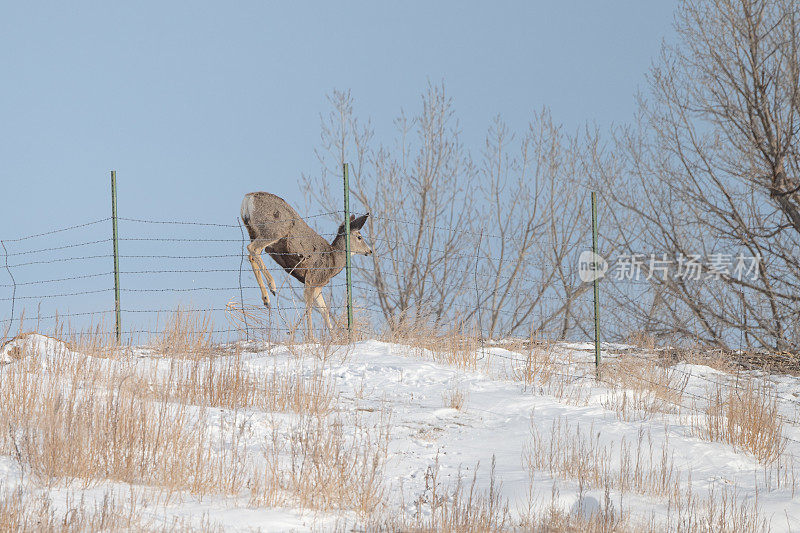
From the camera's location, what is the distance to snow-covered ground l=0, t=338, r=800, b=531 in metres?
4.04

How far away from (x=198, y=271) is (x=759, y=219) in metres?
9.12

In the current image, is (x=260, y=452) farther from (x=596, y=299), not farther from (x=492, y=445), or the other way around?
(x=596, y=299)

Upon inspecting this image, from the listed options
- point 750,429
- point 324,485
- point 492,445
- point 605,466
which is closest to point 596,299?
point 750,429

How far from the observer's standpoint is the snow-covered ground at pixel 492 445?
404cm

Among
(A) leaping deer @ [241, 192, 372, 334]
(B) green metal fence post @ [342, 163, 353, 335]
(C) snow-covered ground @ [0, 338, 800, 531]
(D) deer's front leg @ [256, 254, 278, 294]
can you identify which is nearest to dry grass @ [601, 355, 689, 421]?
(C) snow-covered ground @ [0, 338, 800, 531]

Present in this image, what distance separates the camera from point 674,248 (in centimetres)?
1320

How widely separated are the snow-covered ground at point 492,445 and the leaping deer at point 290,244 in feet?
6.11

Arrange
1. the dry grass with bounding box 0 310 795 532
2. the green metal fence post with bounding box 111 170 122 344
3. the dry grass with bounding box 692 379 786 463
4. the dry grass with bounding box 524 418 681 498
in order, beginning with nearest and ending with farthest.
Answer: the dry grass with bounding box 0 310 795 532, the dry grass with bounding box 524 418 681 498, the dry grass with bounding box 692 379 786 463, the green metal fence post with bounding box 111 170 122 344

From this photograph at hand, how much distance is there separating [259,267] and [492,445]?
5740 mm

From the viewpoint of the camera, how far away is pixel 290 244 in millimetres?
11102

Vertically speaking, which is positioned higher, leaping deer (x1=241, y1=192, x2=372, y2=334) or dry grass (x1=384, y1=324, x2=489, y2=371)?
leaping deer (x1=241, y1=192, x2=372, y2=334)

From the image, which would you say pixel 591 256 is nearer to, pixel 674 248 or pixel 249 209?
pixel 674 248

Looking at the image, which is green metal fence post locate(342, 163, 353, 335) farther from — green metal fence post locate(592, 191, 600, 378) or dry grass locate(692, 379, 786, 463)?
dry grass locate(692, 379, 786, 463)

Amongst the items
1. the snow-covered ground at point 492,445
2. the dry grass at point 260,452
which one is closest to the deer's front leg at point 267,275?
the snow-covered ground at point 492,445
